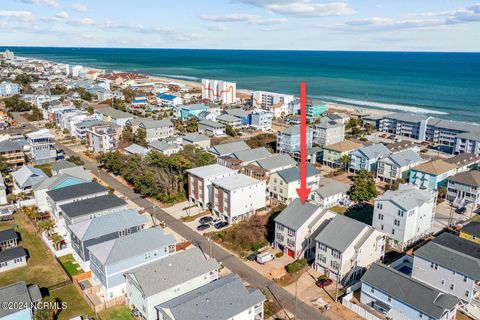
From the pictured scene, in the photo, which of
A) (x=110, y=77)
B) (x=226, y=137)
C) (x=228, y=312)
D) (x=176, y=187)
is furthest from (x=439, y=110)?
(x=110, y=77)

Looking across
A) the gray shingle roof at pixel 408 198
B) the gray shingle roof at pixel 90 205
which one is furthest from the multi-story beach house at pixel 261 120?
the gray shingle roof at pixel 90 205

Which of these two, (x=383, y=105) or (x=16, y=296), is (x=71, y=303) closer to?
(x=16, y=296)

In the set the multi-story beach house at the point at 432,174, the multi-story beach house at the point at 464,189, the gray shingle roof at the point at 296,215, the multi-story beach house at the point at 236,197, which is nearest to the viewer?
the gray shingle roof at the point at 296,215

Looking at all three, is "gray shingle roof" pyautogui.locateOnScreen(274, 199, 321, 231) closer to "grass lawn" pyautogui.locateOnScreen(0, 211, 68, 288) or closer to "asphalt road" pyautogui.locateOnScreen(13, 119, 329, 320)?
"asphalt road" pyautogui.locateOnScreen(13, 119, 329, 320)

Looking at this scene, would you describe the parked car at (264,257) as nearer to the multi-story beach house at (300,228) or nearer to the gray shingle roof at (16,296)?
the multi-story beach house at (300,228)

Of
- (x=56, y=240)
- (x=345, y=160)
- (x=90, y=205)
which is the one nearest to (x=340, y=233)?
(x=90, y=205)

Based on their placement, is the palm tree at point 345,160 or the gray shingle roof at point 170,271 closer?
the gray shingle roof at point 170,271

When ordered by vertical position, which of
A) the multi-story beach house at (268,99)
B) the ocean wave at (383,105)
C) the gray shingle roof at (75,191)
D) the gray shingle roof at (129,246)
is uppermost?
the multi-story beach house at (268,99)
